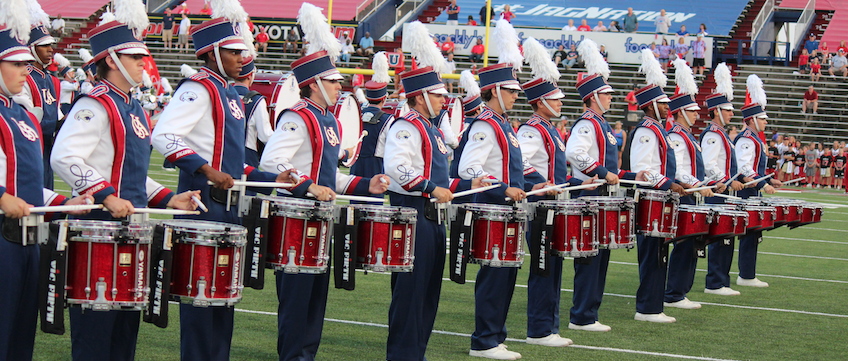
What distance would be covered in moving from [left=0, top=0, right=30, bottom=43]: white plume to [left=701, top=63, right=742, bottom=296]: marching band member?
7388 mm

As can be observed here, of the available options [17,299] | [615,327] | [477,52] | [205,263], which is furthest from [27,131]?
[477,52]

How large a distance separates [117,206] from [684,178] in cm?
603

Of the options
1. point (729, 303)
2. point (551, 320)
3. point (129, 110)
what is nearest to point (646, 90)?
point (729, 303)

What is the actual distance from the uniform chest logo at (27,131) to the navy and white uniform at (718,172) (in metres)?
7.39

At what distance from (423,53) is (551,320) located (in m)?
2.03

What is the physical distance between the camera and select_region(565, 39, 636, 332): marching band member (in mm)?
7906

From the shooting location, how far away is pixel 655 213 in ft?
26.9

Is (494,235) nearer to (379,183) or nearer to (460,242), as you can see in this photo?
(460,242)

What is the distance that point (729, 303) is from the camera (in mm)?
9625

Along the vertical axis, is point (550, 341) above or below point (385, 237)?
below

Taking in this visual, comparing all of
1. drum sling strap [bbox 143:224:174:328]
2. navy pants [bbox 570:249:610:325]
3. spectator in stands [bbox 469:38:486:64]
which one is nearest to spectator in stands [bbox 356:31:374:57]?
spectator in stands [bbox 469:38:486:64]

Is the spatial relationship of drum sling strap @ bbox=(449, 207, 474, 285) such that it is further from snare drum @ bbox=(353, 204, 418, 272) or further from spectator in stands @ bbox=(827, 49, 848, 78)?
spectator in stands @ bbox=(827, 49, 848, 78)

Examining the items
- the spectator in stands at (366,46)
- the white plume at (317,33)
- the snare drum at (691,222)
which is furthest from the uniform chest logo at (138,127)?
the spectator in stands at (366,46)

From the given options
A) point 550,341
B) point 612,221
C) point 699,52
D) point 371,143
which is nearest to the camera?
point 550,341
